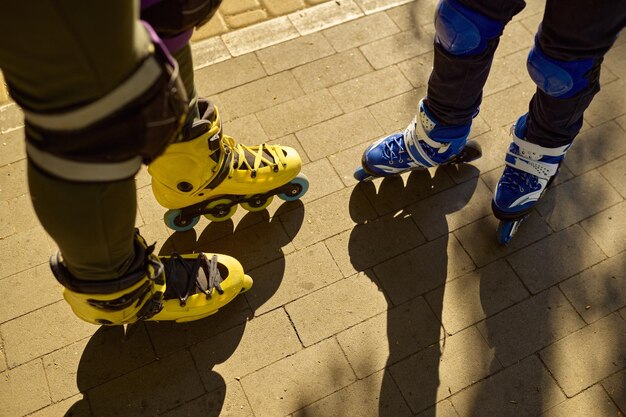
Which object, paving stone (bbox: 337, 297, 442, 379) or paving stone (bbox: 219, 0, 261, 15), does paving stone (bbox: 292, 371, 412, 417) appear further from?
paving stone (bbox: 219, 0, 261, 15)

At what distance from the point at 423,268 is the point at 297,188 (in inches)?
23.2

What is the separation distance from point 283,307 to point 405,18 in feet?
5.84

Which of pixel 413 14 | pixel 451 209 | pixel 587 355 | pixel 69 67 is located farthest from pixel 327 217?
pixel 69 67

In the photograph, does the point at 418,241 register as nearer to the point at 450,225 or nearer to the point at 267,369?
the point at 450,225

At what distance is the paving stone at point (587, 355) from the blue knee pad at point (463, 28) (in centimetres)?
106

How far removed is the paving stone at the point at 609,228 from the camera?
96.1 inches

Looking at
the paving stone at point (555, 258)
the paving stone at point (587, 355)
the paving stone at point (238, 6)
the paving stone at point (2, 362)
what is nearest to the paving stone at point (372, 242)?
the paving stone at point (555, 258)

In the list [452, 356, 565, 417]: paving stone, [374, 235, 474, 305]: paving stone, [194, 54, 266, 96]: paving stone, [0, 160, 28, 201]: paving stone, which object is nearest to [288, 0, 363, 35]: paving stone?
[194, 54, 266, 96]: paving stone

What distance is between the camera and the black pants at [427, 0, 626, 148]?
187 cm

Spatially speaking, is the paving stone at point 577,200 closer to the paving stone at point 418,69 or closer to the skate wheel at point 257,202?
the paving stone at point 418,69

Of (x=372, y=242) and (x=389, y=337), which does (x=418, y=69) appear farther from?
(x=389, y=337)

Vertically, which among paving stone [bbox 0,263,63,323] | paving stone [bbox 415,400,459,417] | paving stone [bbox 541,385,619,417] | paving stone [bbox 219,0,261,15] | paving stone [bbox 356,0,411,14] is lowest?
paving stone [bbox 541,385,619,417]

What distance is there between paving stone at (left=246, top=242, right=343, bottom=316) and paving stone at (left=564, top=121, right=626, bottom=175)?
1.16 m

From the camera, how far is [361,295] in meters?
2.31
